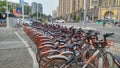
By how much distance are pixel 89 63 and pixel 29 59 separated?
3.86 meters

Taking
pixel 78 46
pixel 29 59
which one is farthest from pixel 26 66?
pixel 78 46

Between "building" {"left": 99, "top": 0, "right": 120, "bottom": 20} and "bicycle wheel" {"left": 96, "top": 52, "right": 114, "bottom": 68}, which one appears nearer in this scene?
"bicycle wheel" {"left": 96, "top": 52, "right": 114, "bottom": 68}

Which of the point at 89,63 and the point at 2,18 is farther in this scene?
the point at 2,18

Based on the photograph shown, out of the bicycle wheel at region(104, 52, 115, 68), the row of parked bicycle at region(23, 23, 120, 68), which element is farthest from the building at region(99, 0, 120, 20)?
the bicycle wheel at region(104, 52, 115, 68)

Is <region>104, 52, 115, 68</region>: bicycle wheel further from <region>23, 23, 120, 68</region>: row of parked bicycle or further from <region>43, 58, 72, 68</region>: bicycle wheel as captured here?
<region>43, 58, 72, 68</region>: bicycle wheel

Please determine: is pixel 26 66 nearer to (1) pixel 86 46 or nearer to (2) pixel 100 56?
(1) pixel 86 46

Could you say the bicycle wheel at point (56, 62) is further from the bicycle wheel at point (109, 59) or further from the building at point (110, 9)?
the building at point (110, 9)

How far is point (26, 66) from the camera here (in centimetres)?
798

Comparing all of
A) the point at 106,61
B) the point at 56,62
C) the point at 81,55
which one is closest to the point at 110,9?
the point at 81,55

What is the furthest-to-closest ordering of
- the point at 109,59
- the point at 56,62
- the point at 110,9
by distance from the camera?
the point at 110,9, the point at 109,59, the point at 56,62

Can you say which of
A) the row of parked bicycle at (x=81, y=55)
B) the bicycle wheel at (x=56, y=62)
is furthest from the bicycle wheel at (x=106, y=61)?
the bicycle wheel at (x=56, y=62)

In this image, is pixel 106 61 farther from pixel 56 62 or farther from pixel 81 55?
pixel 56 62

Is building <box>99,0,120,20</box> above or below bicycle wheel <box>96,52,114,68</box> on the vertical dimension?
above

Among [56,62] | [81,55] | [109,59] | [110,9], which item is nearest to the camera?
[56,62]
